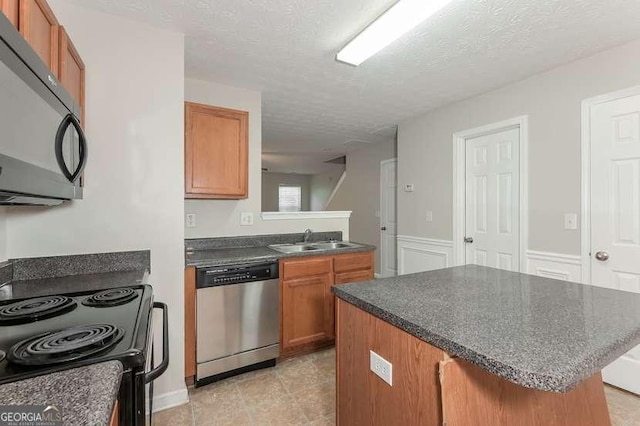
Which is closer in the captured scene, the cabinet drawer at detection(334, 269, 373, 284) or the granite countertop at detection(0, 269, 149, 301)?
the granite countertop at detection(0, 269, 149, 301)

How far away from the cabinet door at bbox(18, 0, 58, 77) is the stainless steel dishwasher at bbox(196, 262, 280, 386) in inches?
53.9

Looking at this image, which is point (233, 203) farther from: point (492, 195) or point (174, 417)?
point (492, 195)

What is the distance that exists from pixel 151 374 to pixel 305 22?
6.29 ft

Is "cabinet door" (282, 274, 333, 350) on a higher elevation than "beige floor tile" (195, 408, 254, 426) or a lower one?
higher

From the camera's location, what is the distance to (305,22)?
5.95ft

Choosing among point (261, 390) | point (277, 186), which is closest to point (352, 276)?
point (261, 390)

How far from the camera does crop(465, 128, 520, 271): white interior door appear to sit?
2764 mm

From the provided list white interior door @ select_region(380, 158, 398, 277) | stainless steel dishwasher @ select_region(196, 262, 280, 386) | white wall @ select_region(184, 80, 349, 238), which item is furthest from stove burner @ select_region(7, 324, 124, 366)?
white interior door @ select_region(380, 158, 398, 277)

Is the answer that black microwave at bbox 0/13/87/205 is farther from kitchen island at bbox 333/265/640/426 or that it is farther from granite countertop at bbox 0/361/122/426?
kitchen island at bbox 333/265/640/426

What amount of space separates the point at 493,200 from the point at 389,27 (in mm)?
2006

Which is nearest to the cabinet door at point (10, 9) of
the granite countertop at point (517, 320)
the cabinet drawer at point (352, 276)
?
the granite countertop at point (517, 320)

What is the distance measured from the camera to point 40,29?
1.13 metres

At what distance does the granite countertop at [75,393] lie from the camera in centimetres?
54

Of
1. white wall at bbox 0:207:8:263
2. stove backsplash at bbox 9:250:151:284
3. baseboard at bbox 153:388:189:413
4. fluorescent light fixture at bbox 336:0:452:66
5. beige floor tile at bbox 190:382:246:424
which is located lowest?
beige floor tile at bbox 190:382:246:424
